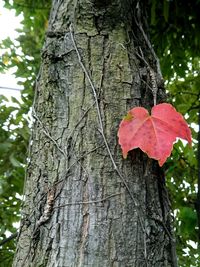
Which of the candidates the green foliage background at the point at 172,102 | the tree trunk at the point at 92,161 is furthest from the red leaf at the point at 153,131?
the green foliage background at the point at 172,102

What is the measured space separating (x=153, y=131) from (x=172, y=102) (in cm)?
161

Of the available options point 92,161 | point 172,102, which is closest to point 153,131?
point 92,161

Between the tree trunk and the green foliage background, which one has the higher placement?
the green foliage background

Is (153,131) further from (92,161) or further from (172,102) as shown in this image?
(172,102)

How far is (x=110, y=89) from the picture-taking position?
1.45 metres

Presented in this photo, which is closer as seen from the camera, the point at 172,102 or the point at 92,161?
the point at 92,161

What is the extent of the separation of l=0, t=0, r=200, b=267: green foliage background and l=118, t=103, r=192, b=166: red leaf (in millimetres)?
1201

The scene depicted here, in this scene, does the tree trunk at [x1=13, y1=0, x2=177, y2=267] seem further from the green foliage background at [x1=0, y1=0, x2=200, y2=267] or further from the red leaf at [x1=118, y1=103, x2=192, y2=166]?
the green foliage background at [x1=0, y1=0, x2=200, y2=267]

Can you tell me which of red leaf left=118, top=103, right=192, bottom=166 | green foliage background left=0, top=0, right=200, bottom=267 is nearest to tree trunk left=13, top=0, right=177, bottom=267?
red leaf left=118, top=103, right=192, bottom=166

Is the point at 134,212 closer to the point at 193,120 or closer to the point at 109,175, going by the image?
the point at 109,175

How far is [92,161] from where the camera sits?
1305 millimetres

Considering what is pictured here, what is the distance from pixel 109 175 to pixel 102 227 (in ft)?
0.56

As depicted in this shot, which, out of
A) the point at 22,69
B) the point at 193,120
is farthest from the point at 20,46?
the point at 193,120

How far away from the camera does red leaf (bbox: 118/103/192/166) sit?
1230 millimetres
